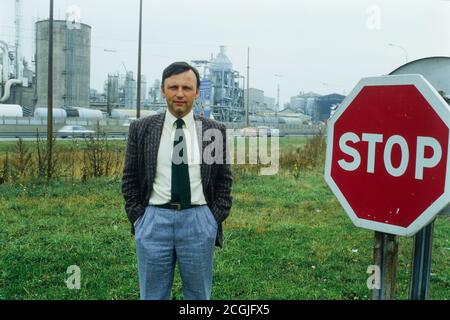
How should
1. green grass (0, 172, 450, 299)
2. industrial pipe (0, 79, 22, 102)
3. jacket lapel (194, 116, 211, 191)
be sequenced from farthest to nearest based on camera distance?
industrial pipe (0, 79, 22, 102)
green grass (0, 172, 450, 299)
jacket lapel (194, 116, 211, 191)

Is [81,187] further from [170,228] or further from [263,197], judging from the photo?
[170,228]

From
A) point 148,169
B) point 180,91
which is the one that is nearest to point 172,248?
point 148,169

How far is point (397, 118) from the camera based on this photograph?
117 cm

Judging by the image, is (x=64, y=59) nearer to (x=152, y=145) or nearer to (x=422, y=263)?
(x=152, y=145)

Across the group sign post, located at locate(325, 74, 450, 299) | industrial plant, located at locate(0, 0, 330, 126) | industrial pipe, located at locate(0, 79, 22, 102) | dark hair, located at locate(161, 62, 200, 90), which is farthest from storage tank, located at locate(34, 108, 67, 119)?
sign post, located at locate(325, 74, 450, 299)

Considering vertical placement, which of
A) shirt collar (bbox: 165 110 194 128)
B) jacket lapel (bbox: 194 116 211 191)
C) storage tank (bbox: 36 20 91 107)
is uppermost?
storage tank (bbox: 36 20 91 107)

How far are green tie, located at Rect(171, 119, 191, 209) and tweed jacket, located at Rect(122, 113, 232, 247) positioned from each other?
0.08 meters

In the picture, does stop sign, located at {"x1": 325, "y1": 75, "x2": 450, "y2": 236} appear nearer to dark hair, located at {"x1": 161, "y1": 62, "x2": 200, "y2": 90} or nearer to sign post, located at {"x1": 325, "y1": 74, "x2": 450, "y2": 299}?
sign post, located at {"x1": 325, "y1": 74, "x2": 450, "y2": 299}

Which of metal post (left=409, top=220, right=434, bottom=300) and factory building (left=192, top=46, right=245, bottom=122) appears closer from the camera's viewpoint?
metal post (left=409, top=220, right=434, bottom=300)

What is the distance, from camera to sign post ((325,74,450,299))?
112 centimetres

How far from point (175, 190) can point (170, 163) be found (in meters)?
0.13

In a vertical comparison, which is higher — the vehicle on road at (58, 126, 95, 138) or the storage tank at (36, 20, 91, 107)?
the storage tank at (36, 20, 91, 107)

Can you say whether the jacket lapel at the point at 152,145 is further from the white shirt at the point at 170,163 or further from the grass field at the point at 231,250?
the grass field at the point at 231,250
